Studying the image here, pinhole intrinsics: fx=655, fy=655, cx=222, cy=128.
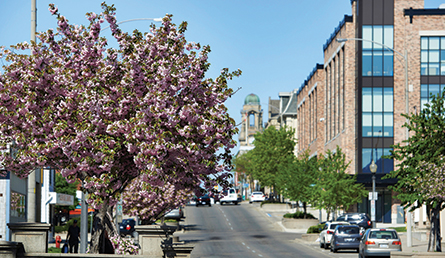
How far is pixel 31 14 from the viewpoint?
56.6 ft

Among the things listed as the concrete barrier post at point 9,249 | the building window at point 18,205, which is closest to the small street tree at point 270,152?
the building window at point 18,205

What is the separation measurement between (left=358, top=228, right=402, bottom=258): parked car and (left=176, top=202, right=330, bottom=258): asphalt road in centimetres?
516

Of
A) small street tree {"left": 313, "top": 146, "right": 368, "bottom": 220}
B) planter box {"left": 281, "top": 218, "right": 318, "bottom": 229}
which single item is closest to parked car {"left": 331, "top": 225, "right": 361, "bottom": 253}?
small street tree {"left": 313, "top": 146, "right": 368, "bottom": 220}

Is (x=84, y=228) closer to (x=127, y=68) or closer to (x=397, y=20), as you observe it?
(x=127, y=68)

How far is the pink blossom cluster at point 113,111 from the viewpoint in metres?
13.5

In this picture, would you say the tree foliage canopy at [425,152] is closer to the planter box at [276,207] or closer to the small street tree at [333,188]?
the small street tree at [333,188]

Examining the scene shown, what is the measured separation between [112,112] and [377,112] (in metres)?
52.8

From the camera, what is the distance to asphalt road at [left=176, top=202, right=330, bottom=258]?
3663 centimetres

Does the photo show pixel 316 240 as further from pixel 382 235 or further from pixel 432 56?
pixel 432 56

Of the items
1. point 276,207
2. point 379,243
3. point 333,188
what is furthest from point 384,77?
point 379,243

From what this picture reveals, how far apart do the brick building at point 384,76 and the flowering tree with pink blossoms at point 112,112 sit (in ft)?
163

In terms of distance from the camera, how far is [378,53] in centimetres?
6450

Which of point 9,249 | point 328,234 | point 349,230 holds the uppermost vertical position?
point 9,249

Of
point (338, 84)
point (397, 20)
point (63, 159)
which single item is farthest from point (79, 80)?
point (338, 84)
